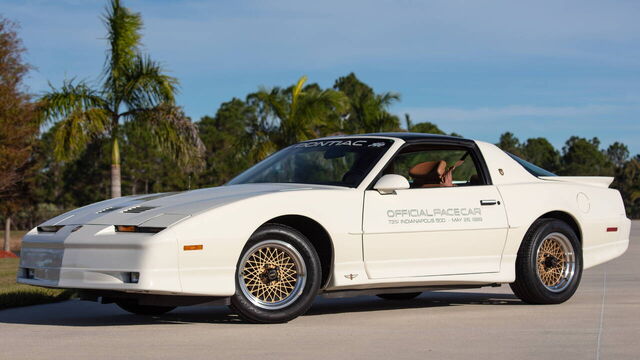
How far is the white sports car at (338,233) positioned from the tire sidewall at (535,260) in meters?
0.01

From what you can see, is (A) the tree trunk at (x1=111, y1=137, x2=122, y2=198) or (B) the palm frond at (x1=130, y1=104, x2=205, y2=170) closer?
(B) the palm frond at (x1=130, y1=104, x2=205, y2=170)

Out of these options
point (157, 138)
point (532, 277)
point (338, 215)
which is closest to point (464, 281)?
point (532, 277)

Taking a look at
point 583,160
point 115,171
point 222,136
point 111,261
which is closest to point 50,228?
point 111,261

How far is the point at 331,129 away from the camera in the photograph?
3344 centimetres

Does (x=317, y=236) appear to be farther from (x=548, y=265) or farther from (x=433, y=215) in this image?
(x=548, y=265)

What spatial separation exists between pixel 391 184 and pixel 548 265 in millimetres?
2149

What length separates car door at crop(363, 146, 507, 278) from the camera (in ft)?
25.6

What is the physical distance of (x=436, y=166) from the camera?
9.03m

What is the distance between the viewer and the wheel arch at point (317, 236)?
24.8 ft

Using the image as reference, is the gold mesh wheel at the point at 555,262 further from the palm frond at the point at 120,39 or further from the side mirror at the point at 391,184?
the palm frond at the point at 120,39

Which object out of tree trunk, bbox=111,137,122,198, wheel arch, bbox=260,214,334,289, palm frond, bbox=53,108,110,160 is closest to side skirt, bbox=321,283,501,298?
wheel arch, bbox=260,214,334,289

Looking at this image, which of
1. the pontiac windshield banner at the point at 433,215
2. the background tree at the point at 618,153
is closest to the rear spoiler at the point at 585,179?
the pontiac windshield banner at the point at 433,215

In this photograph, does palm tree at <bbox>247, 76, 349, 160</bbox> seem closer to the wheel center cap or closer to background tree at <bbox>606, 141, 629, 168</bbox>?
the wheel center cap

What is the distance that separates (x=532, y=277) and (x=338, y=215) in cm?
222
